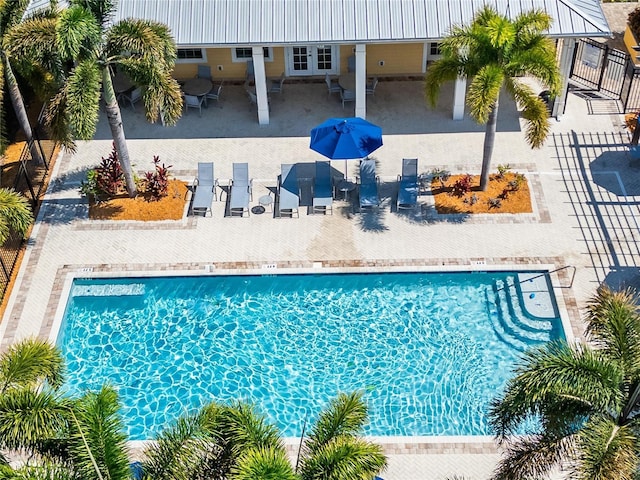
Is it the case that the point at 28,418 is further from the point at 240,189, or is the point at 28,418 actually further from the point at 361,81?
the point at 361,81

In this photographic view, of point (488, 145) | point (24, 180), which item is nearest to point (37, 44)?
point (24, 180)

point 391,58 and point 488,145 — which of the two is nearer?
point 488,145

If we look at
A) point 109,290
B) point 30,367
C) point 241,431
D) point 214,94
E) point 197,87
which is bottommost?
point 241,431

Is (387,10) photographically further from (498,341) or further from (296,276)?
(498,341)

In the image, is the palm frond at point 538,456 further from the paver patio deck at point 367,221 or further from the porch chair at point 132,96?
the porch chair at point 132,96

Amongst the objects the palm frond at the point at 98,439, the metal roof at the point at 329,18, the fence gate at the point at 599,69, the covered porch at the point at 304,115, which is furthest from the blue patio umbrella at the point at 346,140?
the palm frond at the point at 98,439

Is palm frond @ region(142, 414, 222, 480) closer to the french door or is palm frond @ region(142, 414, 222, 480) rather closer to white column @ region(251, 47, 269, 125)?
white column @ region(251, 47, 269, 125)

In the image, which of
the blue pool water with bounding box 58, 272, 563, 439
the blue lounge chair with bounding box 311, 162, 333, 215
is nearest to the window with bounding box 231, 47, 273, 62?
the blue lounge chair with bounding box 311, 162, 333, 215
